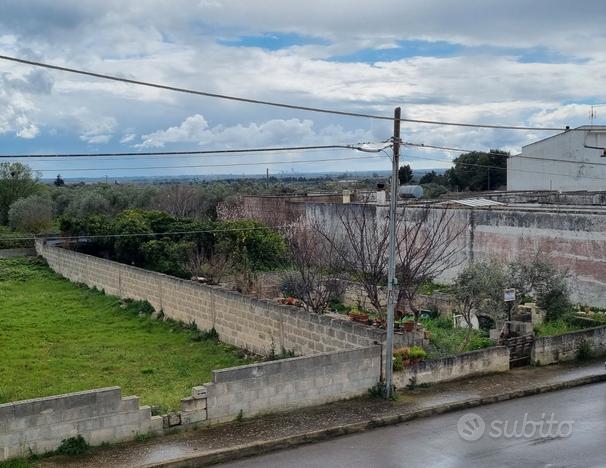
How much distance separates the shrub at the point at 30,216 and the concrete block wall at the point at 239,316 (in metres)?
21.4

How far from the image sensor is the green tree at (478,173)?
69.4 m

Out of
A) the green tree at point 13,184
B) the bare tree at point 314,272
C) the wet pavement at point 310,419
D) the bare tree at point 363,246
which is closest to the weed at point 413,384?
the wet pavement at point 310,419

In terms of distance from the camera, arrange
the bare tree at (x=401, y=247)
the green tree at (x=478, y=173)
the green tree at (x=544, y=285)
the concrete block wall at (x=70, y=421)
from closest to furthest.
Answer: the concrete block wall at (x=70, y=421)
the green tree at (x=544, y=285)
the bare tree at (x=401, y=247)
the green tree at (x=478, y=173)

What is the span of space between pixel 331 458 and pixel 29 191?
53.7 meters

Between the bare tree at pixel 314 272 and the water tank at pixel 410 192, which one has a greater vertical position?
the water tank at pixel 410 192

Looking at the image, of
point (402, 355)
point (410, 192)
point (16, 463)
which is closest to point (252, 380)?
point (402, 355)

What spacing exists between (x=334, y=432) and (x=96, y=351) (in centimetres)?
983

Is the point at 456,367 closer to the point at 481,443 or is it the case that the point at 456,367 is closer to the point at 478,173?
the point at 481,443

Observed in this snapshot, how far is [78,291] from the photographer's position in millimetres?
29766

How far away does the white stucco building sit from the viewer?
40500 millimetres

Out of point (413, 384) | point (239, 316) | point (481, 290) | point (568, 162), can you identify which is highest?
point (568, 162)

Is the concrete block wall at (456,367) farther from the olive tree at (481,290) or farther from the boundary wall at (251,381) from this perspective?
the olive tree at (481,290)

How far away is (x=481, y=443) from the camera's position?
11.3 metres

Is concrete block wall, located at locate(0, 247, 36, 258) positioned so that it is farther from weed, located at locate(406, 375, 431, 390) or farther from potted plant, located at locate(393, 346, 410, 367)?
weed, located at locate(406, 375, 431, 390)
